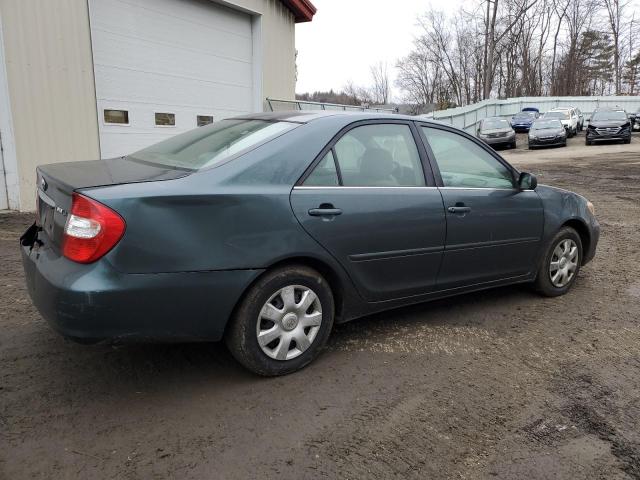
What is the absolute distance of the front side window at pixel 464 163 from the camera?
12.9 feet

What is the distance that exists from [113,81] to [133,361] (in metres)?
7.22

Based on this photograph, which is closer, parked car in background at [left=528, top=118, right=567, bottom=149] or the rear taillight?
the rear taillight

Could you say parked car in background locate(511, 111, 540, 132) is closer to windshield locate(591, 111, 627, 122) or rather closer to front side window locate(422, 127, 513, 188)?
windshield locate(591, 111, 627, 122)

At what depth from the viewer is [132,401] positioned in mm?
2914

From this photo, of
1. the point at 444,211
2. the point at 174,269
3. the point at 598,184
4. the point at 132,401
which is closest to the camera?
the point at 174,269

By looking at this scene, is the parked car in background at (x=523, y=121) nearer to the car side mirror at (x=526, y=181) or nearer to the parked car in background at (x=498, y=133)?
the parked car in background at (x=498, y=133)

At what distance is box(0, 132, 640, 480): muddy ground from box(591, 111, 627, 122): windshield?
25177mm

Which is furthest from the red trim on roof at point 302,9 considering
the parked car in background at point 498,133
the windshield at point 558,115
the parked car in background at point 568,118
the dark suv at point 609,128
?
the windshield at point 558,115

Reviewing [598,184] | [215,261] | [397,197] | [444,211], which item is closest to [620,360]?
[444,211]

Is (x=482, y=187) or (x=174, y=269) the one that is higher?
(x=482, y=187)

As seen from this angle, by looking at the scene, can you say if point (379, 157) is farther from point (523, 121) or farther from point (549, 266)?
point (523, 121)

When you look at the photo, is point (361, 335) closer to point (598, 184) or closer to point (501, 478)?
point (501, 478)

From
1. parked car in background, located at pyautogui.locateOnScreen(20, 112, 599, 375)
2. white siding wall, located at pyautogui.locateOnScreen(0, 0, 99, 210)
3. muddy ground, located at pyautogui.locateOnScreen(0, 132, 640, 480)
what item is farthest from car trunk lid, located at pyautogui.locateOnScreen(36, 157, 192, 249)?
white siding wall, located at pyautogui.locateOnScreen(0, 0, 99, 210)

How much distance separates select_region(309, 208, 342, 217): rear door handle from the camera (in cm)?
315
